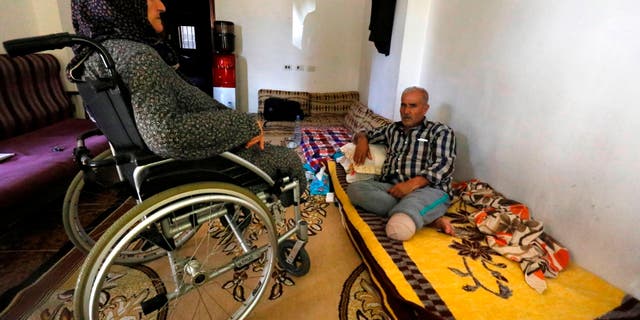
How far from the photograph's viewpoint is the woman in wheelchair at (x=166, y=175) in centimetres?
82

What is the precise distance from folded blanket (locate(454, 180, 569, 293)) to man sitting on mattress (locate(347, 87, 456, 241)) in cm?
19

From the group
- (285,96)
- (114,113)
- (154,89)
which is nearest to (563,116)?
(154,89)

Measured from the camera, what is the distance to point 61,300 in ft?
4.13

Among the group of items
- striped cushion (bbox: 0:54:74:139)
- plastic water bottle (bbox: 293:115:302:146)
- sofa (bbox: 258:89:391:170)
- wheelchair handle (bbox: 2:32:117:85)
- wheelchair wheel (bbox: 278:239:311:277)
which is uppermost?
wheelchair handle (bbox: 2:32:117:85)

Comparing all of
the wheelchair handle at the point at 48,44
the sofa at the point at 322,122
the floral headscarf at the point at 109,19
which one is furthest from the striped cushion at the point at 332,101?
the wheelchair handle at the point at 48,44

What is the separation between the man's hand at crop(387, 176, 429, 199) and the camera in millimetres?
1657

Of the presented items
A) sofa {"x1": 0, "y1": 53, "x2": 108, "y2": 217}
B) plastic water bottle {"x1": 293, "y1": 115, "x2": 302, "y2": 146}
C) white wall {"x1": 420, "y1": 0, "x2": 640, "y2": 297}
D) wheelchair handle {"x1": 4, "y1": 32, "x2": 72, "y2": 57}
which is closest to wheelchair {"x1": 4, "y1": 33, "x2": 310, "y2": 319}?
wheelchair handle {"x1": 4, "y1": 32, "x2": 72, "y2": 57}

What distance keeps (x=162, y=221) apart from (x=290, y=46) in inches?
140

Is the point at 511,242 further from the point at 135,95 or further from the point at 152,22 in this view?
the point at 152,22

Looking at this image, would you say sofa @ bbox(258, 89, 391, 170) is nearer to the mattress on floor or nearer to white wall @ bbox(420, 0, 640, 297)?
white wall @ bbox(420, 0, 640, 297)

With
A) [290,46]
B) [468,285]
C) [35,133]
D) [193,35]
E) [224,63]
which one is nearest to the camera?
[468,285]

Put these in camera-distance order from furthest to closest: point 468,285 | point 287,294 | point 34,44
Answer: point 287,294 → point 468,285 → point 34,44

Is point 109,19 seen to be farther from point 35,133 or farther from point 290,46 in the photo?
point 290,46

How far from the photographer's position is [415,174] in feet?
5.75
